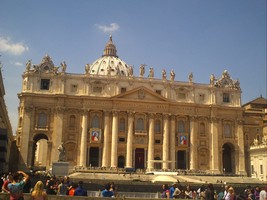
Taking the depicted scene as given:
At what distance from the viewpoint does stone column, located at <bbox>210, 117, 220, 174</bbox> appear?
67.6 m

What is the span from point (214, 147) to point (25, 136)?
35.3m

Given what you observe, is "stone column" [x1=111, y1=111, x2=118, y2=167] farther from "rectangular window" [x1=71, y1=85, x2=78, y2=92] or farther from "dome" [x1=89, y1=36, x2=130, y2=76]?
"dome" [x1=89, y1=36, x2=130, y2=76]

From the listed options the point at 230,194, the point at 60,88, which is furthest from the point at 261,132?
the point at 230,194

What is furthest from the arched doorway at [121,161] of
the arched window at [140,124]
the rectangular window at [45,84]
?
the rectangular window at [45,84]

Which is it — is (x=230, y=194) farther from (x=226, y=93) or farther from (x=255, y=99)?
(x=255, y=99)

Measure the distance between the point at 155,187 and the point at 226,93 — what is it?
149 feet

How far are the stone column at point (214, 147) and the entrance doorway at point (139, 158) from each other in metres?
13.3

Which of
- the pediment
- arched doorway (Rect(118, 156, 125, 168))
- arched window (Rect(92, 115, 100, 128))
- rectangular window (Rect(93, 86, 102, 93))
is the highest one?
rectangular window (Rect(93, 86, 102, 93))

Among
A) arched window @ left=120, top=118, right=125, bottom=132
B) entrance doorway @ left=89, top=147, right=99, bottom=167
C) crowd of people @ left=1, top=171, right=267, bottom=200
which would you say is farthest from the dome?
crowd of people @ left=1, top=171, right=267, bottom=200

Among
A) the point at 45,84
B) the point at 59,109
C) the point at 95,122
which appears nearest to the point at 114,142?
the point at 95,122

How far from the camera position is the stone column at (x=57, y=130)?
62.8 m

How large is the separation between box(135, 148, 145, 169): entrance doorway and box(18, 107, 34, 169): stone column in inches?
769

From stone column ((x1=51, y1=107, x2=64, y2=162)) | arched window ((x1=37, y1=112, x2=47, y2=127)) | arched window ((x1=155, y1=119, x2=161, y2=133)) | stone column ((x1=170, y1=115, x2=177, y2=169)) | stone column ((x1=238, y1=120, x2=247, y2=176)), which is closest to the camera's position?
stone column ((x1=51, y1=107, x2=64, y2=162))

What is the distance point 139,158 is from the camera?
66.6 metres
